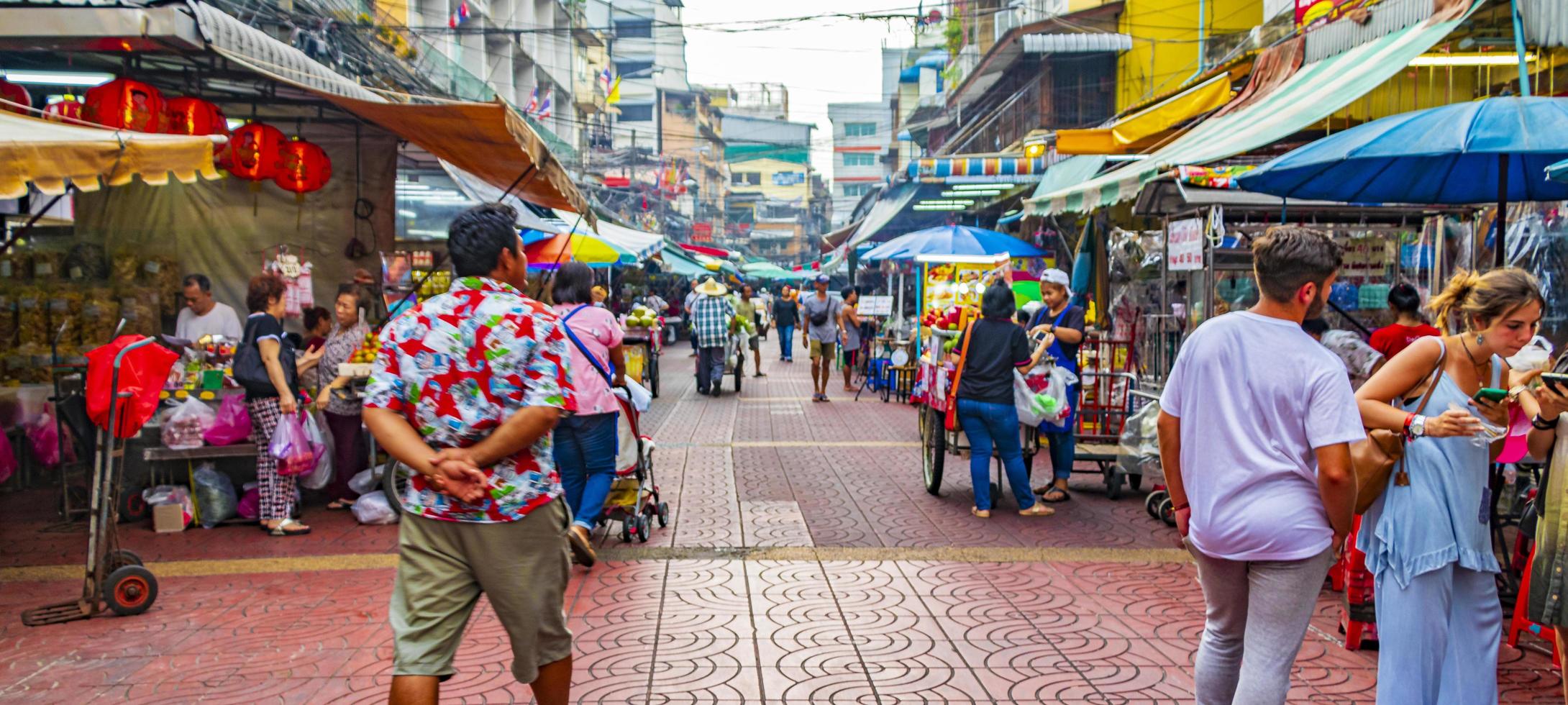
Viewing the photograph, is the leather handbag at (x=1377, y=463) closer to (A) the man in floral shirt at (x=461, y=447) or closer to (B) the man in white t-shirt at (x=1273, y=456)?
(B) the man in white t-shirt at (x=1273, y=456)

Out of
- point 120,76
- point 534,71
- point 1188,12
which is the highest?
point 534,71

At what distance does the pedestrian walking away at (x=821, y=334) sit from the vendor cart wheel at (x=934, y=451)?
794 centimetres

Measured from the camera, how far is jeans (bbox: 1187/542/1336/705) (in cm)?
321

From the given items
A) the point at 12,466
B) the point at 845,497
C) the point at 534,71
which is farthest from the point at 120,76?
the point at 534,71

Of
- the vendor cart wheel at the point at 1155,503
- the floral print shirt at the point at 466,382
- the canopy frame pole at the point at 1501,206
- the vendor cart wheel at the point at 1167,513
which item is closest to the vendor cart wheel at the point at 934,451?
the vendor cart wheel at the point at 1155,503

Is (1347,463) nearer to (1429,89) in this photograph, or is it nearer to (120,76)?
(120,76)

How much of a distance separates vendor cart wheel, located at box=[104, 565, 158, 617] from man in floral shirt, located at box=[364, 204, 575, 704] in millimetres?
3103

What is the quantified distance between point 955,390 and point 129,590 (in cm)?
516

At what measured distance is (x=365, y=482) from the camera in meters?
8.30

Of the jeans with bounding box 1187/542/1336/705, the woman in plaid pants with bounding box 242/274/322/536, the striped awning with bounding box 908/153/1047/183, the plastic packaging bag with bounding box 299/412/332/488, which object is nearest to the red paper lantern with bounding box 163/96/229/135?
the woman in plaid pants with bounding box 242/274/322/536

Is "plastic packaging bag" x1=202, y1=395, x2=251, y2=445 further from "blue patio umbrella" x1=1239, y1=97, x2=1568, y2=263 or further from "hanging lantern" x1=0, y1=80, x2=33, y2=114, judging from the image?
"blue patio umbrella" x1=1239, y1=97, x2=1568, y2=263

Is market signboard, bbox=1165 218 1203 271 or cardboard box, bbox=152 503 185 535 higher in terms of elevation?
market signboard, bbox=1165 218 1203 271

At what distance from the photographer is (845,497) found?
901cm

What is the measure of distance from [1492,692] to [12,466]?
365 inches
